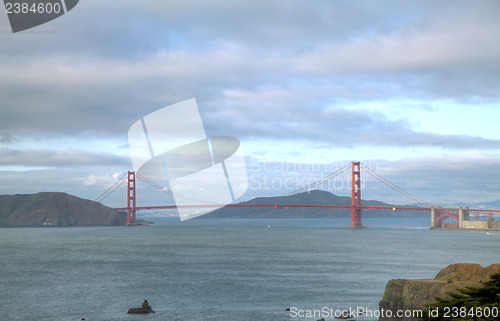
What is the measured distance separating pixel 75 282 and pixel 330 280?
28.5 m

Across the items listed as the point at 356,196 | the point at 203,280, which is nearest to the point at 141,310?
the point at 203,280

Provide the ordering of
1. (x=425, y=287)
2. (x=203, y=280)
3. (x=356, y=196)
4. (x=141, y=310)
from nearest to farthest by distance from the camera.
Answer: (x=425, y=287), (x=141, y=310), (x=203, y=280), (x=356, y=196)

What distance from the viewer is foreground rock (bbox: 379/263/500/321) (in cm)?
3123

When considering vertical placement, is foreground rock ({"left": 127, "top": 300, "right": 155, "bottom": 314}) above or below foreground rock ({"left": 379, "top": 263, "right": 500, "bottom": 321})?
below

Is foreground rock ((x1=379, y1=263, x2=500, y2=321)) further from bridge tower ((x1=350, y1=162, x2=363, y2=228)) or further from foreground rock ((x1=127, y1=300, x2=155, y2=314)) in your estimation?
bridge tower ((x1=350, y1=162, x2=363, y2=228))

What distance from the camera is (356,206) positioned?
159875mm

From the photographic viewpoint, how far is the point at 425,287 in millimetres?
31969

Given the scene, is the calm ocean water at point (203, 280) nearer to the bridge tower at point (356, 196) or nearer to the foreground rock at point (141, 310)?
the foreground rock at point (141, 310)

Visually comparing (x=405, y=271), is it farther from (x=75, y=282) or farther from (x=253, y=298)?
(x=75, y=282)

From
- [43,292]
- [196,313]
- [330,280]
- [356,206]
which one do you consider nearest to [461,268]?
[196,313]

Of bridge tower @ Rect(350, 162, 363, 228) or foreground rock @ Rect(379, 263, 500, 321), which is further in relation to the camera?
bridge tower @ Rect(350, 162, 363, 228)

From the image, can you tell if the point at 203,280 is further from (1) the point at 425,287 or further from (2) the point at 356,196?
(2) the point at 356,196

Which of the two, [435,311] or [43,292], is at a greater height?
[435,311]

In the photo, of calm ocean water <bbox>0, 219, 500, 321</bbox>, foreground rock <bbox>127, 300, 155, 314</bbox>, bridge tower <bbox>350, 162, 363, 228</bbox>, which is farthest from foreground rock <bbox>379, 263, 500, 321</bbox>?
bridge tower <bbox>350, 162, 363, 228</bbox>
